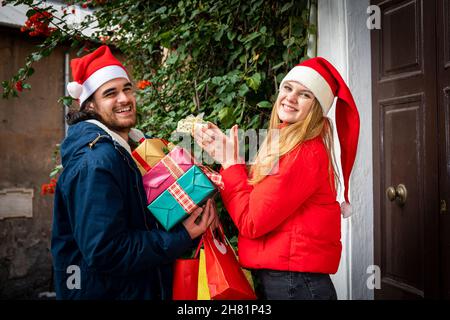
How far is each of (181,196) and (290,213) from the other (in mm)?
468

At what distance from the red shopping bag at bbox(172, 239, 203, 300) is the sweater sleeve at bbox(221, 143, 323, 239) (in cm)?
27

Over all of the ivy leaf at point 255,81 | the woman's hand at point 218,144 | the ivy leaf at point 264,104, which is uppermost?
the ivy leaf at point 255,81

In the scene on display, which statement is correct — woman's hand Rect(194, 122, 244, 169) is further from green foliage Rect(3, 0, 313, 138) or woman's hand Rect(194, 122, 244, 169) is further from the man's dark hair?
green foliage Rect(3, 0, 313, 138)

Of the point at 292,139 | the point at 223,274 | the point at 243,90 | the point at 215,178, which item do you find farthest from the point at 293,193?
the point at 243,90

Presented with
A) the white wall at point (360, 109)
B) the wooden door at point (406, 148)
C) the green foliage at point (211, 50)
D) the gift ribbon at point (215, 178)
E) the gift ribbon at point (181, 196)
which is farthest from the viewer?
the green foliage at point (211, 50)

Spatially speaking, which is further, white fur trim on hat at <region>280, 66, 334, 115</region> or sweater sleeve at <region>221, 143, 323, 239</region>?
white fur trim on hat at <region>280, 66, 334, 115</region>

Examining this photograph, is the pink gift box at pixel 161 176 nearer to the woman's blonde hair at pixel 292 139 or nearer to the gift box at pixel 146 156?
the gift box at pixel 146 156

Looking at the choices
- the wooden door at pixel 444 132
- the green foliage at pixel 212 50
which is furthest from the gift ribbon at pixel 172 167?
the wooden door at pixel 444 132

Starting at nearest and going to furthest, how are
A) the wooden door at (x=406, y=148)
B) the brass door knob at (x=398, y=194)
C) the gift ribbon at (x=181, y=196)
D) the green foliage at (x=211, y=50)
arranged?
the gift ribbon at (x=181, y=196), the wooden door at (x=406, y=148), the brass door knob at (x=398, y=194), the green foliage at (x=211, y=50)

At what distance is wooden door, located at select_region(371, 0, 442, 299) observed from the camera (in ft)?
8.02

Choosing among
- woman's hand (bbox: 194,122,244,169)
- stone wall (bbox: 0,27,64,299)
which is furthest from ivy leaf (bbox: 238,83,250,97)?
stone wall (bbox: 0,27,64,299)

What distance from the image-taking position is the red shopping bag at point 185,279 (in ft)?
5.86

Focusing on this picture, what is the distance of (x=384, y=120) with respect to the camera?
9.17ft

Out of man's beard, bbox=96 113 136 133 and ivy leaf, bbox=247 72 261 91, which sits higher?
ivy leaf, bbox=247 72 261 91
